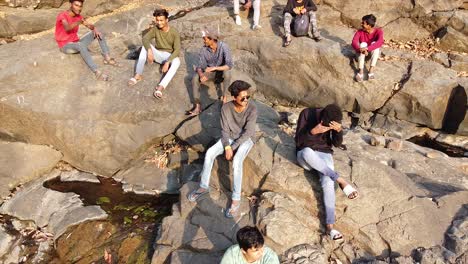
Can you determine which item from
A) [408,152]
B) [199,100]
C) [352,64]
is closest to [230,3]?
[352,64]

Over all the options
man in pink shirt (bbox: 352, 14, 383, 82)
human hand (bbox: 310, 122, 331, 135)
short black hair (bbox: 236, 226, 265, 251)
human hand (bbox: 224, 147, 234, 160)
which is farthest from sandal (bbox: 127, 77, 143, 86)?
man in pink shirt (bbox: 352, 14, 383, 82)

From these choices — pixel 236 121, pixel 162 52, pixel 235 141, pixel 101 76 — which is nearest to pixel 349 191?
pixel 235 141

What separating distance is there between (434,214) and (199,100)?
5834 millimetres

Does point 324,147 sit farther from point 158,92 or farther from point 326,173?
point 158,92

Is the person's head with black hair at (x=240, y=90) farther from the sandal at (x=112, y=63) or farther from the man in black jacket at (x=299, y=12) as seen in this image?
the man in black jacket at (x=299, y=12)

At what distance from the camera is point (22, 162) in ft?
32.2

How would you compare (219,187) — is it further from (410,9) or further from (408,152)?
(410,9)

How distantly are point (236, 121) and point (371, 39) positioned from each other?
6122 millimetres

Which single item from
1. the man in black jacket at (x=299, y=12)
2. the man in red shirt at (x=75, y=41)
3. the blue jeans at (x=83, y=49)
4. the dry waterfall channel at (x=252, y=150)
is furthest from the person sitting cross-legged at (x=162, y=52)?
the man in black jacket at (x=299, y=12)

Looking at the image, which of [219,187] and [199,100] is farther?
[199,100]

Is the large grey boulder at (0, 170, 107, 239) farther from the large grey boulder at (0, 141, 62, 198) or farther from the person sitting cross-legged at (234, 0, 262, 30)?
the person sitting cross-legged at (234, 0, 262, 30)

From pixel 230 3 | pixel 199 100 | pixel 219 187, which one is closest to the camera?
pixel 219 187

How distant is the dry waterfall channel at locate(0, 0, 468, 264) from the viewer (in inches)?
276

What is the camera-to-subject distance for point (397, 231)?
6.86 metres
